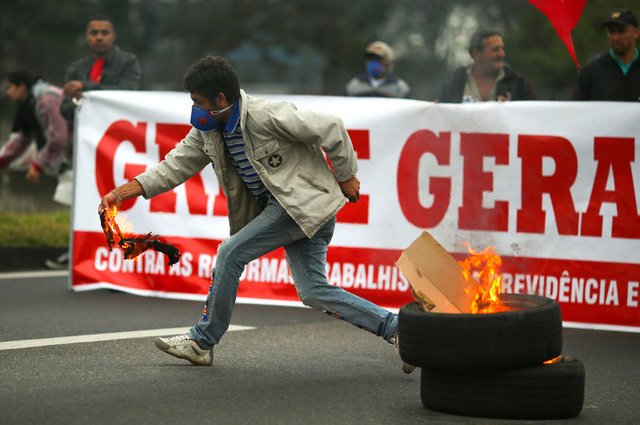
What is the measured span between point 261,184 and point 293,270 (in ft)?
1.76

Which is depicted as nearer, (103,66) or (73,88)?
(73,88)

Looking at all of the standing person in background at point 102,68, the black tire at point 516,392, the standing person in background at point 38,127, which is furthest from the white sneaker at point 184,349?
the standing person in background at point 38,127

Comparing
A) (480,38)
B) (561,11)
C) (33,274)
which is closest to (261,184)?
(561,11)

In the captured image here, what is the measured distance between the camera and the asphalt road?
6098 millimetres

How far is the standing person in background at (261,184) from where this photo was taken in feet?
22.6

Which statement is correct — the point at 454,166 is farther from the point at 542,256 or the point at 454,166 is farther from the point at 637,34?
the point at 637,34

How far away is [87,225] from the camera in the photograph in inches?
411

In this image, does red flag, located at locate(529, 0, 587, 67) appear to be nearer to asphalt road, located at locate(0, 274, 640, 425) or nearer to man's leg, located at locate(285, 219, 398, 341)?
man's leg, located at locate(285, 219, 398, 341)

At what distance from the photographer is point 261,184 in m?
7.10

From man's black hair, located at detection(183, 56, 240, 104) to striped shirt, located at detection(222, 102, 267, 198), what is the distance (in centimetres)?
12

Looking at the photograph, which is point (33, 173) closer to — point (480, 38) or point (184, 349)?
point (480, 38)

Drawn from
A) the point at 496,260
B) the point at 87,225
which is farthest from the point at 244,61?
the point at 496,260

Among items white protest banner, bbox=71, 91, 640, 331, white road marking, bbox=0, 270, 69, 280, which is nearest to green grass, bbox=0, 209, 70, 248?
white road marking, bbox=0, 270, 69, 280

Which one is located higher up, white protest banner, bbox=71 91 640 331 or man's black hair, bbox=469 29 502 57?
→ man's black hair, bbox=469 29 502 57
